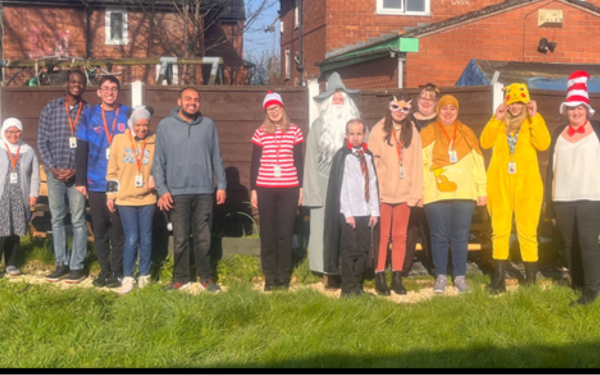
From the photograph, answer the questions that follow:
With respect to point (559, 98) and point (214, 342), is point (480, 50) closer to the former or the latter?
point (559, 98)

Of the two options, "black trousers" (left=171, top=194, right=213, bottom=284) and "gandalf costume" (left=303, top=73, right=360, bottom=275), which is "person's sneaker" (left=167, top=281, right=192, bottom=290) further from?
"gandalf costume" (left=303, top=73, right=360, bottom=275)

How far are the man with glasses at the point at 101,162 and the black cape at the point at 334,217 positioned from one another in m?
2.12

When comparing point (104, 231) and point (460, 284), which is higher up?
point (104, 231)

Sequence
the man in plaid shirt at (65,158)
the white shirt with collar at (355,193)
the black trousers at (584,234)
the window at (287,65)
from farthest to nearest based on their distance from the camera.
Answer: the window at (287,65), the man in plaid shirt at (65,158), the white shirt with collar at (355,193), the black trousers at (584,234)

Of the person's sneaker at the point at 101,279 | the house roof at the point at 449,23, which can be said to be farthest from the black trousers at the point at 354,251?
the house roof at the point at 449,23

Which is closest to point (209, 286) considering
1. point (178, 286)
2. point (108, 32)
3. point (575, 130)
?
point (178, 286)

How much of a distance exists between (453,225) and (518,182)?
0.77m

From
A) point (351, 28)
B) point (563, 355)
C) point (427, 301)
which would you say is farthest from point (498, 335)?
point (351, 28)

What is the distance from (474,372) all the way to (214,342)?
73.6 inches

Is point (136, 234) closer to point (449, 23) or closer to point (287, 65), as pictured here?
point (449, 23)

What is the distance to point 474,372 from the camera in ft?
14.5

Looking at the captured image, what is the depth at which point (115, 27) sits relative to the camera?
2716 centimetres

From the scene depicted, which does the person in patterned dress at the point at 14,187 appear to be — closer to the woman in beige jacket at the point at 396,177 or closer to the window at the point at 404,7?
the woman in beige jacket at the point at 396,177

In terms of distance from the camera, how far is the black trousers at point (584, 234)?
20.0 ft
